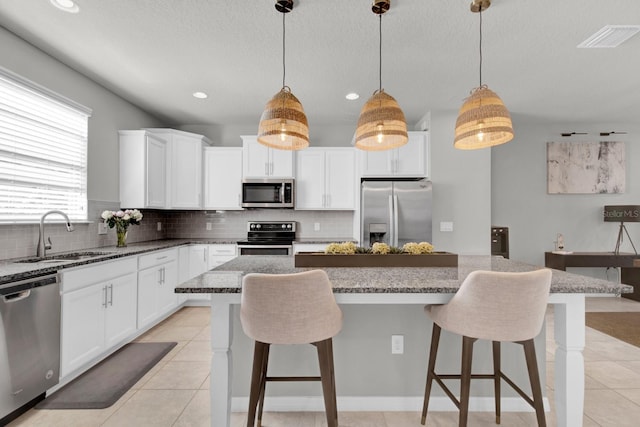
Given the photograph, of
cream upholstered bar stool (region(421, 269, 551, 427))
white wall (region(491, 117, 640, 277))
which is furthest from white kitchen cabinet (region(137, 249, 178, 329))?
white wall (region(491, 117, 640, 277))

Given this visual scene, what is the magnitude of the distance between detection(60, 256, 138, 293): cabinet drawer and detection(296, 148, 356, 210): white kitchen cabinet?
2.26 metres

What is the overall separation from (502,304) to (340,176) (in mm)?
3351

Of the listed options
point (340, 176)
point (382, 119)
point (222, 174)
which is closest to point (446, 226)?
point (340, 176)

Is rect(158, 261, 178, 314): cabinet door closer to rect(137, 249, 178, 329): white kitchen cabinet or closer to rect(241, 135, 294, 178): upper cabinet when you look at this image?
rect(137, 249, 178, 329): white kitchen cabinet

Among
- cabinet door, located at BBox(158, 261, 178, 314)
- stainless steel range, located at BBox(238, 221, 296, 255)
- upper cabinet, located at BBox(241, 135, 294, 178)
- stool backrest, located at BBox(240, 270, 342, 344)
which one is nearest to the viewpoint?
stool backrest, located at BBox(240, 270, 342, 344)

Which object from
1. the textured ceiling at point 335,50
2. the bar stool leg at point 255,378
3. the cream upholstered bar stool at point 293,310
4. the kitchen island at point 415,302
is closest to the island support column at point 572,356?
the kitchen island at point 415,302

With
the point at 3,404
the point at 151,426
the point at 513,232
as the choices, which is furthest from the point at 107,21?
the point at 513,232

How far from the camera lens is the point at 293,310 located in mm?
1448

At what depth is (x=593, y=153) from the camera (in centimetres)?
503

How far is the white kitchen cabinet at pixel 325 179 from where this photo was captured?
464cm

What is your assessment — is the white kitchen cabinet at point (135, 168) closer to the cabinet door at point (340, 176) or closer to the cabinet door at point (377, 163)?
the cabinet door at point (340, 176)

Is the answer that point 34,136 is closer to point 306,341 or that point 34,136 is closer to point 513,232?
point 306,341

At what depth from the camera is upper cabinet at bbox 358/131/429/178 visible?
175 inches

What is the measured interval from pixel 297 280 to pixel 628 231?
19.9 ft
